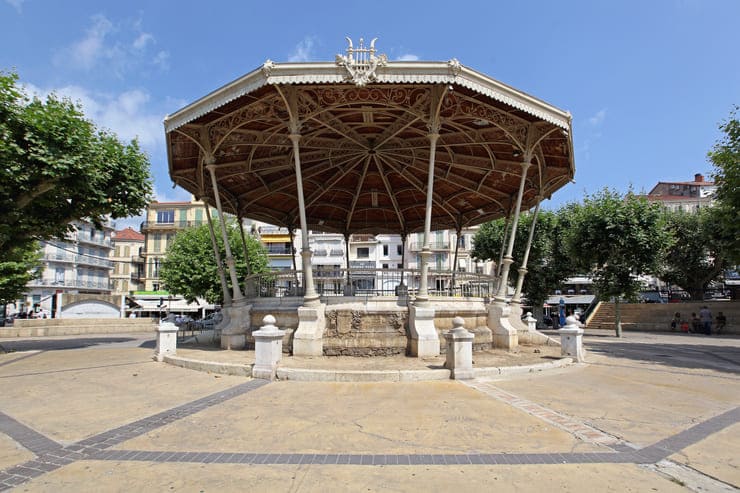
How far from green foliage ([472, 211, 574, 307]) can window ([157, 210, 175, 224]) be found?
44.9 meters

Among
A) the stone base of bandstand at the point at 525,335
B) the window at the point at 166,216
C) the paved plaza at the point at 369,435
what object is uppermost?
the window at the point at 166,216

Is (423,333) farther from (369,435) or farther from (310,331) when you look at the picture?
(369,435)

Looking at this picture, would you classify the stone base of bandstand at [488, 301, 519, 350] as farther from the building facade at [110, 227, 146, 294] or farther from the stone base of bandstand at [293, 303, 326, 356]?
the building facade at [110, 227, 146, 294]

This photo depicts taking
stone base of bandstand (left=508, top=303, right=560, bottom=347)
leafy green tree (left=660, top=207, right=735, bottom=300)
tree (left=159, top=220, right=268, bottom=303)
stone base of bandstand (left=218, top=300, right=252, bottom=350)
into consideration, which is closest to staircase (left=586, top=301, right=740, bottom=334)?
leafy green tree (left=660, top=207, right=735, bottom=300)

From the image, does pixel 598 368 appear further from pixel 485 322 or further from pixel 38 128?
pixel 38 128

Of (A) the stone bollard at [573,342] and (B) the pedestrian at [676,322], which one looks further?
(B) the pedestrian at [676,322]

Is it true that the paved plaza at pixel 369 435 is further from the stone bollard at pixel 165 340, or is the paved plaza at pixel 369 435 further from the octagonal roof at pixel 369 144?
the octagonal roof at pixel 369 144

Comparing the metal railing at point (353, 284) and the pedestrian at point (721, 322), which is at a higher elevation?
the metal railing at point (353, 284)

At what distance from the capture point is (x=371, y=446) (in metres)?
4.91

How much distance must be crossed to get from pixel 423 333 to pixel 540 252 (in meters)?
24.0

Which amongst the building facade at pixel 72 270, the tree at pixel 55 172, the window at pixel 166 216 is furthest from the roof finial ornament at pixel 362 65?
the window at pixel 166 216

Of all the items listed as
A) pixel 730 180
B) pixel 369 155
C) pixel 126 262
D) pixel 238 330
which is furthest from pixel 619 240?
pixel 126 262

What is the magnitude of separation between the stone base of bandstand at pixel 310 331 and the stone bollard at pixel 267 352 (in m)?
2.02

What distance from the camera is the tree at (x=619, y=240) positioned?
2255 centimetres
